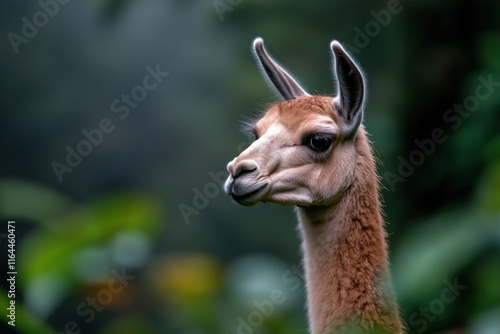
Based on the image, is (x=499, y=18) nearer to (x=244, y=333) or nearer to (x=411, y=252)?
(x=411, y=252)

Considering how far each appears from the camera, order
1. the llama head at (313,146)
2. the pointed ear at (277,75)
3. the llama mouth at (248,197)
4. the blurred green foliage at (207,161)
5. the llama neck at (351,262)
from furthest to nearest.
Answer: the pointed ear at (277,75), the llama head at (313,146), the llama neck at (351,262), the llama mouth at (248,197), the blurred green foliage at (207,161)

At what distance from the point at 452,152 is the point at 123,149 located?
6.26 metres

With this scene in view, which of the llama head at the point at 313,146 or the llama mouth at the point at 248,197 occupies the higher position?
the llama mouth at the point at 248,197

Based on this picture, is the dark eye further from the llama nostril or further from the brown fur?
the llama nostril

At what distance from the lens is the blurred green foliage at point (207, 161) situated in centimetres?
282

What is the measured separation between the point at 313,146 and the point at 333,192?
22 centimetres

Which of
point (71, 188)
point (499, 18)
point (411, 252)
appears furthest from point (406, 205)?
point (71, 188)

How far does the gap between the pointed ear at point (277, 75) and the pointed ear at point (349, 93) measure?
388 millimetres

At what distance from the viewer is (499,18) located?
301 inches

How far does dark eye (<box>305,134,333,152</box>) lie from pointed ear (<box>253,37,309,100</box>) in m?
0.46

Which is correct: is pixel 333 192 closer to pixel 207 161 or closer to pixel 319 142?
pixel 319 142

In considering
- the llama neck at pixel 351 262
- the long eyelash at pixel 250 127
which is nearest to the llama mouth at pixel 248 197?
the llama neck at pixel 351 262

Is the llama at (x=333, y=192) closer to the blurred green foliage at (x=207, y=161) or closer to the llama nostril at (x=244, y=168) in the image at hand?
the llama nostril at (x=244, y=168)

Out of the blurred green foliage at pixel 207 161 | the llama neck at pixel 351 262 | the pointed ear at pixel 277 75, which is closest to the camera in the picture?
the blurred green foliage at pixel 207 161
